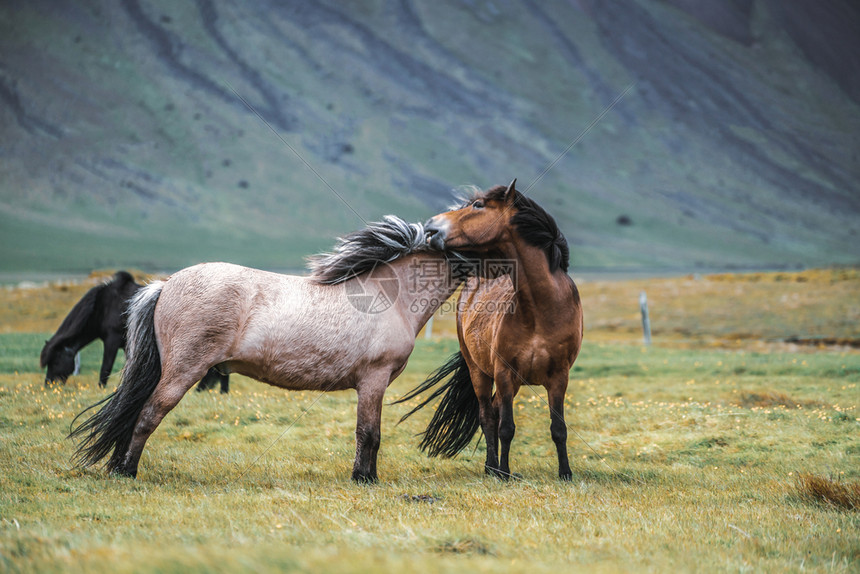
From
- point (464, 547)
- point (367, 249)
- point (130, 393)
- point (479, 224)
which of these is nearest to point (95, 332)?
point (130, 393)

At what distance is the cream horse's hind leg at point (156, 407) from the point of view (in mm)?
7043

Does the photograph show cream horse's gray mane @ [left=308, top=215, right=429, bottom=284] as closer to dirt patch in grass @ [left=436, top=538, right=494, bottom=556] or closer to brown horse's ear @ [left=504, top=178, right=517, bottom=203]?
brown horse's ear @ [left=504, top=178, right=517, bottom=203]

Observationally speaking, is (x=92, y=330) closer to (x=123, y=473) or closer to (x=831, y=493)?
(x=123, y=473)

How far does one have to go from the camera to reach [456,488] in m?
7.22

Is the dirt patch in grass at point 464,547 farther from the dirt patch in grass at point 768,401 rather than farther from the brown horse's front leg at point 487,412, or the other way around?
the dirt patch in grass at point 768,401

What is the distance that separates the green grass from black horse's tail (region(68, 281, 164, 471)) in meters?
0.30

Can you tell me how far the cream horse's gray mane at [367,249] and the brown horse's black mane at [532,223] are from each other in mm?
815

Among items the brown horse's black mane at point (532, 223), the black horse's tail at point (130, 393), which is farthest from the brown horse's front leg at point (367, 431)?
the brown horse's black mane at point (532, 223)

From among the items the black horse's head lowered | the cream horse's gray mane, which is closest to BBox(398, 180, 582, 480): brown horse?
the cream horse's gray mane

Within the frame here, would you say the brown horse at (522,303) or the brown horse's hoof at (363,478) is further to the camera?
the brown horse at (522,303)

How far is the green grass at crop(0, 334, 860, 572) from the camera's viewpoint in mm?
4566

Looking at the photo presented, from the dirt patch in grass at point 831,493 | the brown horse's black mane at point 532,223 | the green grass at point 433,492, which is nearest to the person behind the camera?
the green grass at point 433,492

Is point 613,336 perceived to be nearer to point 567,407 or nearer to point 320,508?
point 567,407

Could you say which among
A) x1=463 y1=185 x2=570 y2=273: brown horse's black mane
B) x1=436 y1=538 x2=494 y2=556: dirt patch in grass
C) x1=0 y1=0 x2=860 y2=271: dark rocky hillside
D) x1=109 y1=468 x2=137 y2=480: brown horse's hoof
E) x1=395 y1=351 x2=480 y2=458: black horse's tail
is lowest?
x1=109 y1=468 x2=137 y2=480: brown horse's hoof
